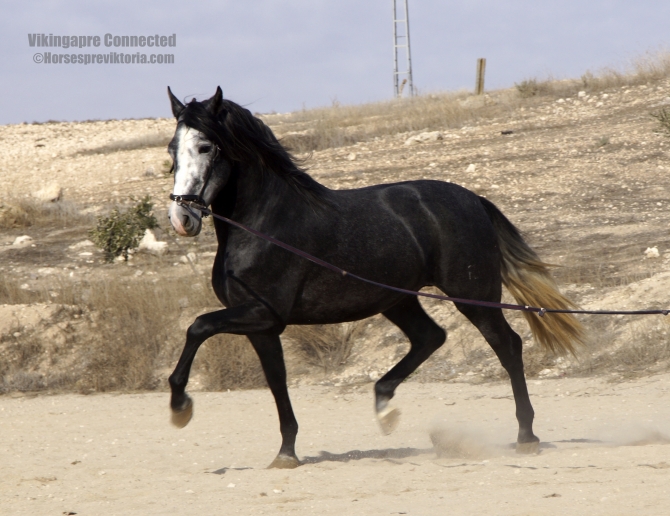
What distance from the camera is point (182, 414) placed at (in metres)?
4.98

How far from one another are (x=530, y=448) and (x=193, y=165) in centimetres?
274

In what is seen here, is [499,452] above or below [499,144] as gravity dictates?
below

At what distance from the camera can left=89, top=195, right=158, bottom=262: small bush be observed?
475 inches

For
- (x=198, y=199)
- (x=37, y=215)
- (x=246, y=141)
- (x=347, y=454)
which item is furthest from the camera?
(x=37, y=215)

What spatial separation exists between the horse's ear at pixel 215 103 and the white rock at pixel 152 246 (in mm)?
7701

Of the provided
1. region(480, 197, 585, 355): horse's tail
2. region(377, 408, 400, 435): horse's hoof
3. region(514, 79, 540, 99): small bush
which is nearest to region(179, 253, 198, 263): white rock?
region(480, 197, 585, 355): horse's tail

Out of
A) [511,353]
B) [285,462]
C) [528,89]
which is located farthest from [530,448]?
[528,89]

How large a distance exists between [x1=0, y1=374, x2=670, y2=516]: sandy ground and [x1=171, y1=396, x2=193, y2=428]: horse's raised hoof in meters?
0.35

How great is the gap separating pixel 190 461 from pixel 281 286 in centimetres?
171

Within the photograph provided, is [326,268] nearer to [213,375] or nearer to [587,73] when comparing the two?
[213,375]

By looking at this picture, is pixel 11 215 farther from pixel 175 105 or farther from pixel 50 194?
pixel 175 105

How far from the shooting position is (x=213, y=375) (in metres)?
8.49

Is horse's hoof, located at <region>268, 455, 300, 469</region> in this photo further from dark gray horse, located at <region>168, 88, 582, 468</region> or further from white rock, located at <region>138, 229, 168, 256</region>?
white rock, located at <region>138, 229, 168, 256</region>

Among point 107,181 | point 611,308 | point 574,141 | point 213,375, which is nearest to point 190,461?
point 213,375
